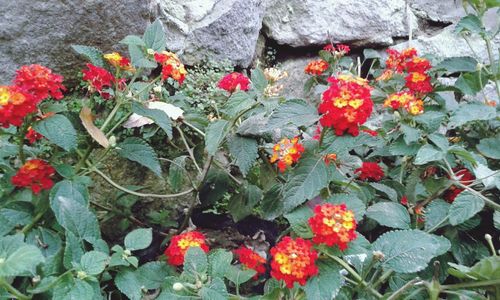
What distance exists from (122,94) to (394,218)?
0.75 meters

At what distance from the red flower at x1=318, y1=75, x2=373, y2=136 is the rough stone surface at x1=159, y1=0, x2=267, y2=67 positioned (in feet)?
2.92

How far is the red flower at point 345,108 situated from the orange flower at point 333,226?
0.19 m

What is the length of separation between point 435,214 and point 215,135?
1.90ft

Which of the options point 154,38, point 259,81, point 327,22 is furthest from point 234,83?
point 327,22

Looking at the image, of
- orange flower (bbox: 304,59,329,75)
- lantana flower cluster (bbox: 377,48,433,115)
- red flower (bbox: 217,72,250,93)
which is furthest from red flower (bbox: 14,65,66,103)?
orange flower (bbox: 304,59,329,75)

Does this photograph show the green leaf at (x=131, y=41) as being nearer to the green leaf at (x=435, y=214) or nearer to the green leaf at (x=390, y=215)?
the green leaf at (x=390, y=215)

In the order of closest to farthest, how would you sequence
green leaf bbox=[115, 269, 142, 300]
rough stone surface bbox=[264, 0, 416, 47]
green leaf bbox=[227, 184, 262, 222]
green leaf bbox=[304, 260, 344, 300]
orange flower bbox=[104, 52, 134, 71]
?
1. green leaf bbox=[304, 260, 344, 300]
2. green leaf bbox=[115, 269, 142, 300]
3. orange flower bbox=[104, 52, 134, 71]
4. green leaf bbox=[227, 184, 262, 222]
5. rough stone surface bbox=[264, 0, 416, 47]

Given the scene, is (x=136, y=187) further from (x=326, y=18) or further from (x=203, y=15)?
(x=326, y=18)

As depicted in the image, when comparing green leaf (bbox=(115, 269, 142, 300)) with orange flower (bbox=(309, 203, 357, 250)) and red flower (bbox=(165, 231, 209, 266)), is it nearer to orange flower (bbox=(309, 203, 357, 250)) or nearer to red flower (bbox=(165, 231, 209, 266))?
red flower (bbox=(165, 231, 209, 266))

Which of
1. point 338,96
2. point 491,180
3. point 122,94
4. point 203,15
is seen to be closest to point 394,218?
point 491,180

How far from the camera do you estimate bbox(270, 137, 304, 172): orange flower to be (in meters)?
1.21

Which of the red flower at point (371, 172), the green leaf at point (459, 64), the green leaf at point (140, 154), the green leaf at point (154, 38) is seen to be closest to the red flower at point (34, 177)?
the green leaf at point (140, 154)

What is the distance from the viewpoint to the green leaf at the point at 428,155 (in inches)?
46.1

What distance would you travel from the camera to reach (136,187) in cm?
149
